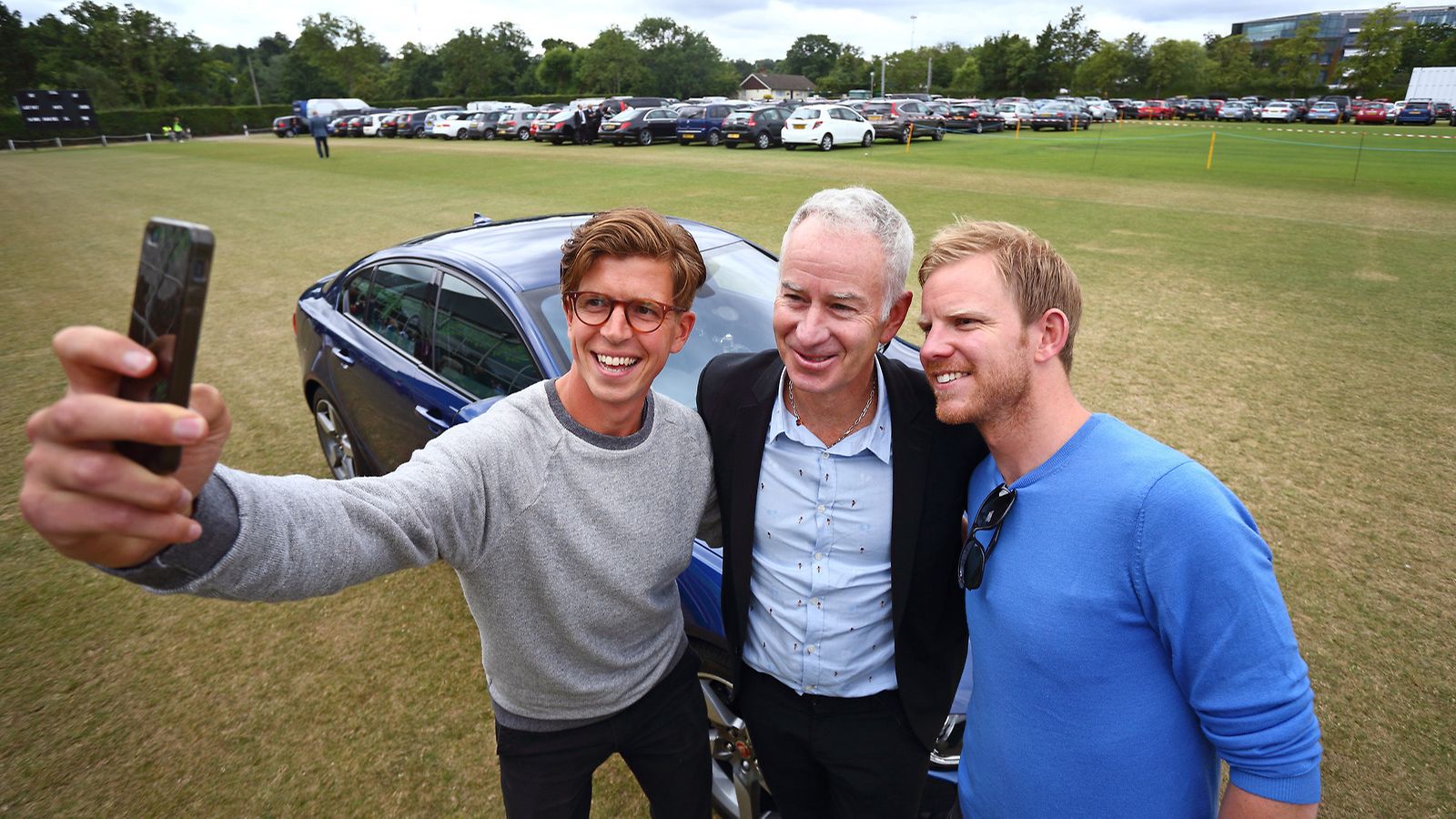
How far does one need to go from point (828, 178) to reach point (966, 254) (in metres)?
16.3

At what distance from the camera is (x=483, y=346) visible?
3.33 meters

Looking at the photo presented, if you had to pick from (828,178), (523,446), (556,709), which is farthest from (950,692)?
(828,178)

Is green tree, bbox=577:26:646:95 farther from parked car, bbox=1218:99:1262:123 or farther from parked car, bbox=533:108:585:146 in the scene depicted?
parked car, bbox=1218:99:1262:123

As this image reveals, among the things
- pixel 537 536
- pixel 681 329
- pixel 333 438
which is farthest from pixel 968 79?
pixel 537 536

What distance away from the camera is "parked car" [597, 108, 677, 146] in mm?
28109

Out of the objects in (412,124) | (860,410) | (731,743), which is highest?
(412,124)

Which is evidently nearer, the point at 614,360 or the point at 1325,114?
the point at 614,360

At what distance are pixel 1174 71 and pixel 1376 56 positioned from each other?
15864 millimetres

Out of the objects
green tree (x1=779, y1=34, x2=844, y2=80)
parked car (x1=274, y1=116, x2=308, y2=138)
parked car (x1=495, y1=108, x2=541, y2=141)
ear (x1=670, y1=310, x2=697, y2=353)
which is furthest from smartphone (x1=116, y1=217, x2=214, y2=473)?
green tree (x1=779, y1=34, x2=844, y2=80)

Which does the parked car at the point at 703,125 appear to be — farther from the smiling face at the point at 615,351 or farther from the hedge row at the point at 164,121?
the hedge row at the point at 164,121

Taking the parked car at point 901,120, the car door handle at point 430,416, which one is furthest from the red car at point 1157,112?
the car door handle at point 430,416

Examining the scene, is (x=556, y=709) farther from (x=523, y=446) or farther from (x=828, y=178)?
(x=828, y=178)

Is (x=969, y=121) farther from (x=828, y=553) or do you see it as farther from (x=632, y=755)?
(x=632, y=755)

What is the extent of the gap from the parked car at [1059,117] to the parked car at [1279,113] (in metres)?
13.6
